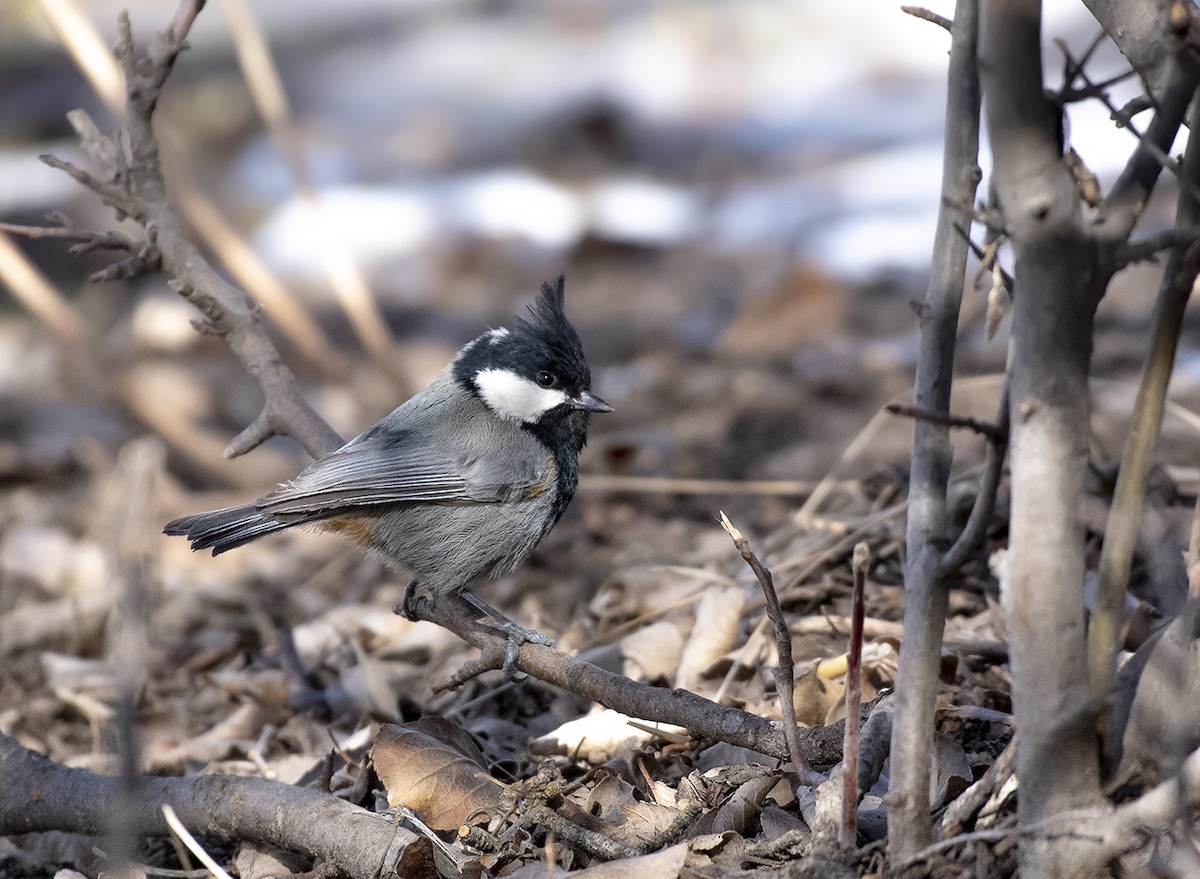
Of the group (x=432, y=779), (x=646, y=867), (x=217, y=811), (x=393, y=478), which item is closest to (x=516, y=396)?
(x=393, y=478)

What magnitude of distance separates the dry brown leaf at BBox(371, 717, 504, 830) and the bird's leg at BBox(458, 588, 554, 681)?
245 mm

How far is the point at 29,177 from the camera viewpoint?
1040cm

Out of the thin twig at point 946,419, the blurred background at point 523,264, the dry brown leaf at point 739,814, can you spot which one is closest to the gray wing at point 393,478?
the blurred background at point 523,264

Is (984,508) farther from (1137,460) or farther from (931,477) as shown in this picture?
(1137,460)

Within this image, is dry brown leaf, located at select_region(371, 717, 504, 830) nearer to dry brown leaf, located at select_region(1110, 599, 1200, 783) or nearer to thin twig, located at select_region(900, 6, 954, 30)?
dry brown leaf, located at select_region(1110, 599, 1200, 783)

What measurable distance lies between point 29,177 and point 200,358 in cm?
400

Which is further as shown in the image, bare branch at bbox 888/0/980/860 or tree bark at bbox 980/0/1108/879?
bare branch at bbox 888/0/980/860

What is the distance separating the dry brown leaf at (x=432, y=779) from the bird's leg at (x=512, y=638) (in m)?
0.25

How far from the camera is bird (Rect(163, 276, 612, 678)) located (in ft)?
11.5

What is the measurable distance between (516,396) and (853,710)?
223 centimetres

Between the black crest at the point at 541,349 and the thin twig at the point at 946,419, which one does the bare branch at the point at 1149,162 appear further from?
the black crest at the point at 541,349

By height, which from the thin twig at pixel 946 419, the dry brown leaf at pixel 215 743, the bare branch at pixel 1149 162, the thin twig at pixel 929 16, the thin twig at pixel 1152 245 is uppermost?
the thin twig at pixel 929 16

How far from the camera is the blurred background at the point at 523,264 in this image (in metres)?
4.93

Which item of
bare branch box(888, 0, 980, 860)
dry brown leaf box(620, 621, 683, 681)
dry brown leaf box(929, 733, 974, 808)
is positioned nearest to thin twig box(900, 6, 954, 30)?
bare branch box(888, 0, 980, 860)
